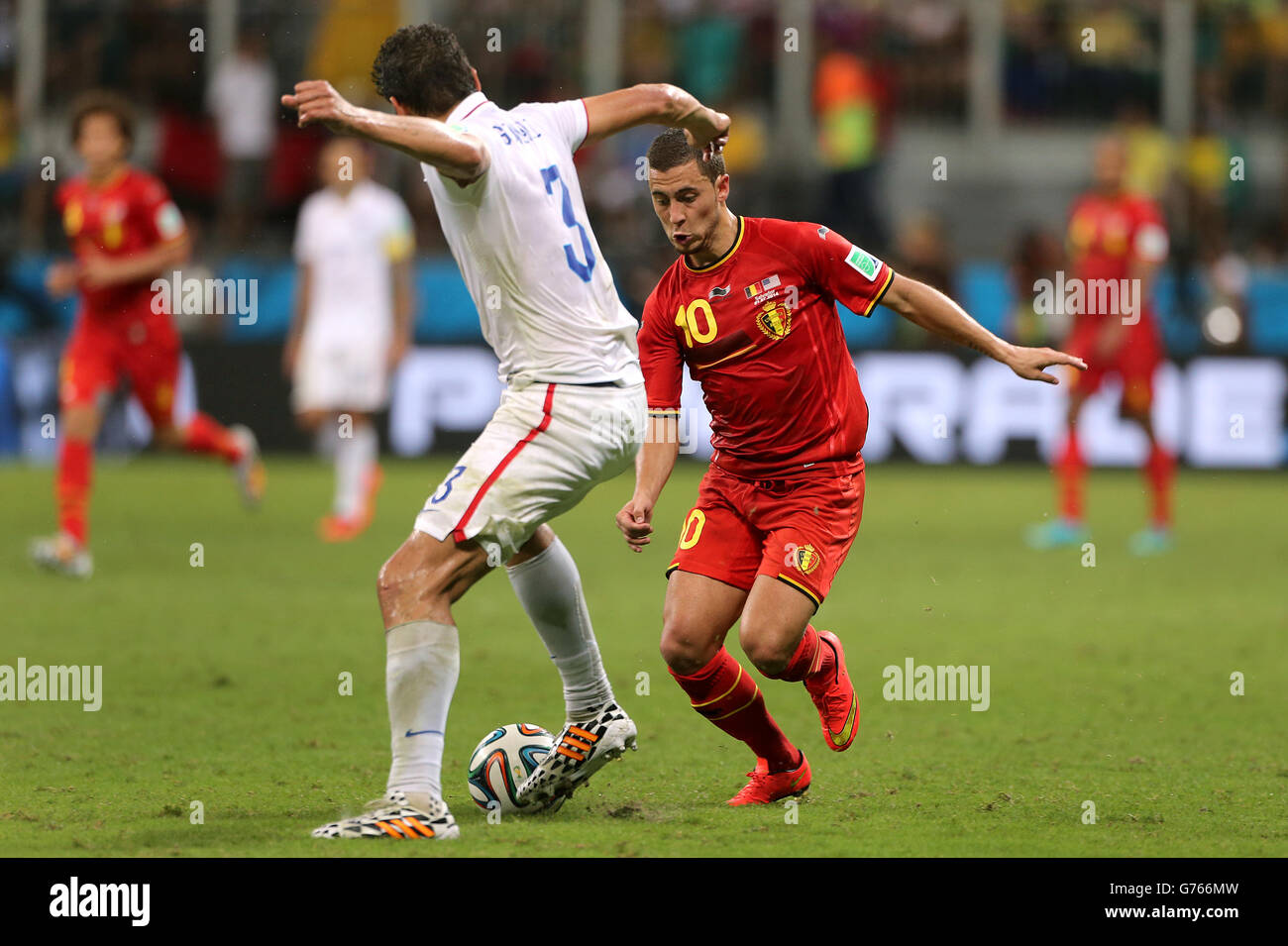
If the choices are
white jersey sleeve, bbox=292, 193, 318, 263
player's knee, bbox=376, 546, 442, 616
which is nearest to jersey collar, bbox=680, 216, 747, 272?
player's knee, bbox=376, 546, 442, 616

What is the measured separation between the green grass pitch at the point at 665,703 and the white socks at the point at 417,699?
225 millimetres

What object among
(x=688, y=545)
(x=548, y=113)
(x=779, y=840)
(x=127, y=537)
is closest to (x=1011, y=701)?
(x=688, y=545)

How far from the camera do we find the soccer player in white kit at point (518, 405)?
4.81 metres

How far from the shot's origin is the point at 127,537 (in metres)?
12.1

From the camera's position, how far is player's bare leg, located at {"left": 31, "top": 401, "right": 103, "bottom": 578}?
10.2 metres

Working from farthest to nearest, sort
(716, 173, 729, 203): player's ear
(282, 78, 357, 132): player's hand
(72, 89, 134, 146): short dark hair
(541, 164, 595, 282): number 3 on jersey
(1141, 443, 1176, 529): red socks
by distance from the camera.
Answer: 1. (1141, 443, 1176, 529): red socks
2. (72, 89, 134, 146): short dark hair
3. (716, 173, 729, 203): player's ear
4. (541, 164, 595, 282): number 3 on jersey
5. (282, 78, 357, 132): player's hand

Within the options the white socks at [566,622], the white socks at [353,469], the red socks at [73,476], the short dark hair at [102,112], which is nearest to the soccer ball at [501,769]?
the white socks at [566,622]

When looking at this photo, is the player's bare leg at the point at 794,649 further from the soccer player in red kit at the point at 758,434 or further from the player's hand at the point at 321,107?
the player's hand at the point at 321,107

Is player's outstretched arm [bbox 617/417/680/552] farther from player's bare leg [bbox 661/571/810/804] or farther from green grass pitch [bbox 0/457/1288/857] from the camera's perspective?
green grass pitch [bbox 0/457/1288/857]

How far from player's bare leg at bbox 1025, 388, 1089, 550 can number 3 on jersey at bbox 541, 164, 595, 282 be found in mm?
7166

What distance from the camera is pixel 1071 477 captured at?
12094mm

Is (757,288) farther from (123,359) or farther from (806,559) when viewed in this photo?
(123,359)

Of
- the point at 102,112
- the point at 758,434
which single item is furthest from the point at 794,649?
the point at 102,112

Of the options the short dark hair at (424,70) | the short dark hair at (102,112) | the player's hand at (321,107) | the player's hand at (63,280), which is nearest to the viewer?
the player's hand at (321,107)
